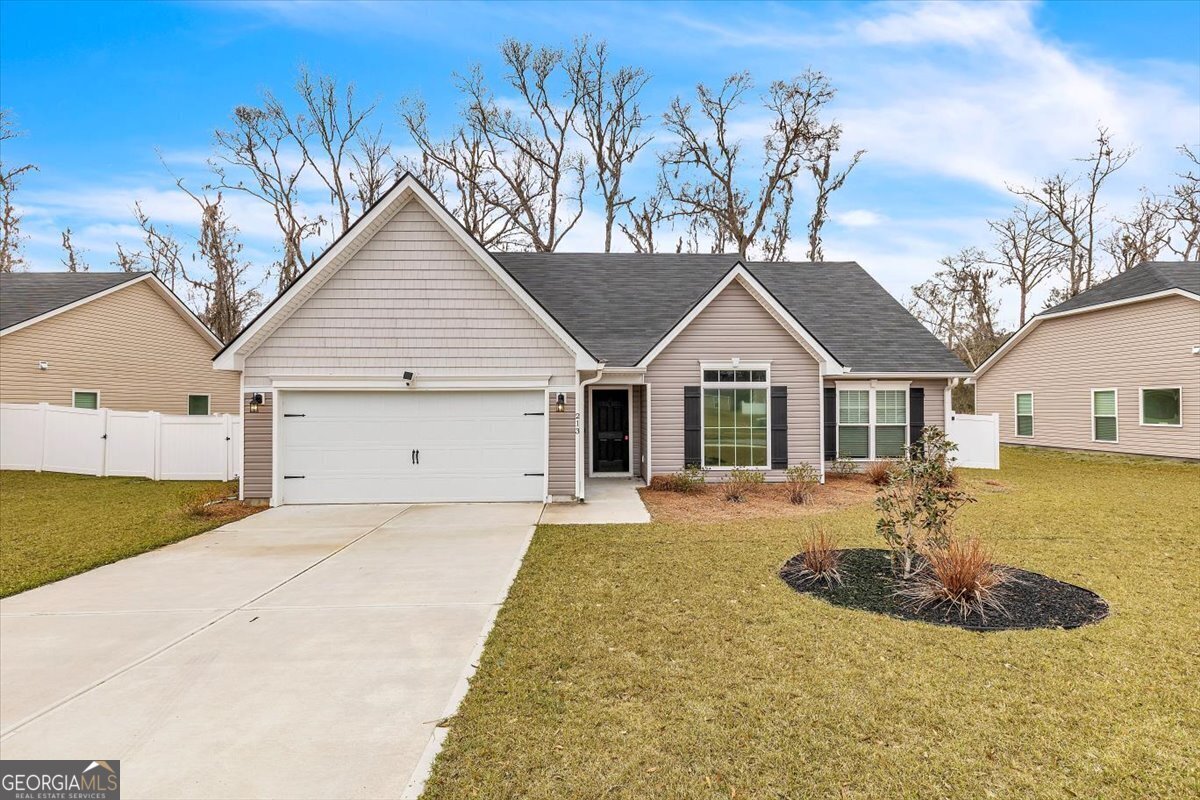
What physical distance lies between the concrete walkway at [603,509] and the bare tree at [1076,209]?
88.7 ft

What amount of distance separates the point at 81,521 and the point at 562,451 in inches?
302

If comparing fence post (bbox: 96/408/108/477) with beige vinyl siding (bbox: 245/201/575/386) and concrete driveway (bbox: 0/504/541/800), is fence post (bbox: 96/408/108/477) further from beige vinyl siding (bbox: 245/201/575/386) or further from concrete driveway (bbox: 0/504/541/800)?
concrete driveway (bbox: 0/504/541/800)

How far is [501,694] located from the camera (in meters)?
3.48

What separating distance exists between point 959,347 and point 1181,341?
18.9 metres

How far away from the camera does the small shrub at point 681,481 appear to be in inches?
460

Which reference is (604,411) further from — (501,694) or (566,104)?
(566,104)

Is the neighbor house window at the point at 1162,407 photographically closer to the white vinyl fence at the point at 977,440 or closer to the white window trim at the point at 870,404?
the white vinyl fence at the point at 977,440

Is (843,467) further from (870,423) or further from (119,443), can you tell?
(119,443)

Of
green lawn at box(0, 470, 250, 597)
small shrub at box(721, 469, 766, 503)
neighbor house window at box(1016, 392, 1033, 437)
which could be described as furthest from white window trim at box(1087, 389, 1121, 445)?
green lawn at box(0, 470, 250, 597)

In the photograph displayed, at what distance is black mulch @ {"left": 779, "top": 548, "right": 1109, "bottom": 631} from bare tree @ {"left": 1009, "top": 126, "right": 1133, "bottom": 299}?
28.2 meters

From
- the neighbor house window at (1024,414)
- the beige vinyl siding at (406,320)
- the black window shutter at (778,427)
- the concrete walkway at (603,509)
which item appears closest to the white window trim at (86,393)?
the beige vinyl siding at (406,320)

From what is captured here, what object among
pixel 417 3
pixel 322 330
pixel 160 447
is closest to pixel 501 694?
pixel 322 330

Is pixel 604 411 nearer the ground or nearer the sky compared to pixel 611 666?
nearer the sky

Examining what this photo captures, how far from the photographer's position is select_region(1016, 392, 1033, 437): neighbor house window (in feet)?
65.9
